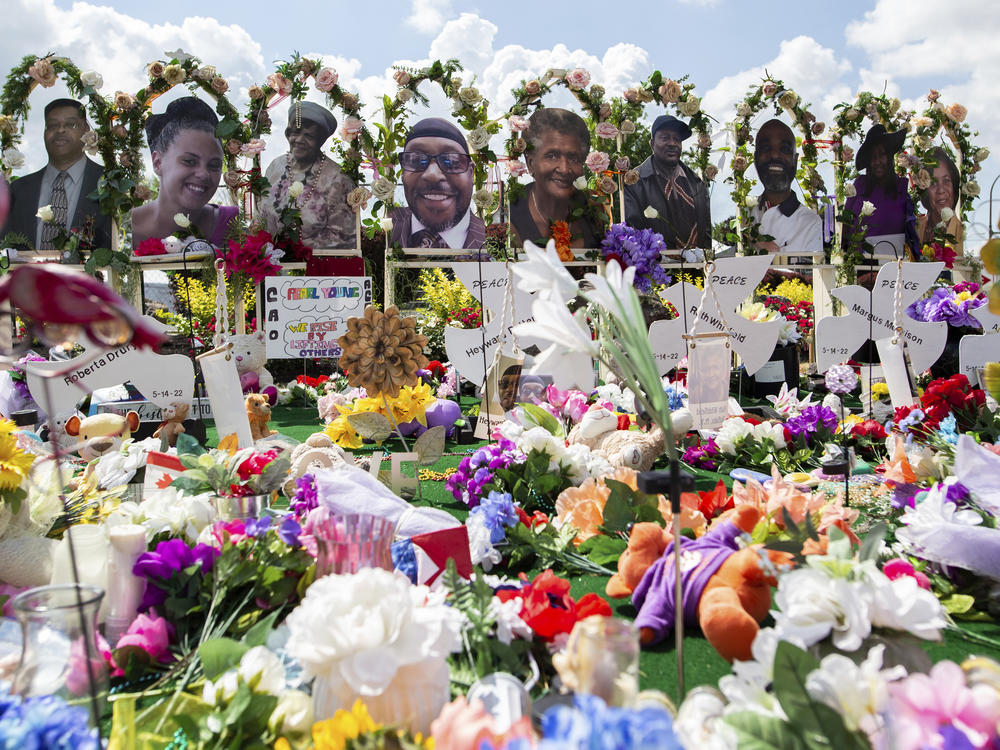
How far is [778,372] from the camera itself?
6.04 meters

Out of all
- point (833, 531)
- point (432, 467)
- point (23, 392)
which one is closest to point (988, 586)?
point (833, 531)

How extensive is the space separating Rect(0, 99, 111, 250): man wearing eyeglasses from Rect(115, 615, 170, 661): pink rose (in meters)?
6.65

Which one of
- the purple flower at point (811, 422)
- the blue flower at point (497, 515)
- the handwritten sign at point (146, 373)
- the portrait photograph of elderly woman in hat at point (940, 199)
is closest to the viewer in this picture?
the blue flower at point (497, 515)

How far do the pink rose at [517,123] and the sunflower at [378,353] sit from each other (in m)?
5.39

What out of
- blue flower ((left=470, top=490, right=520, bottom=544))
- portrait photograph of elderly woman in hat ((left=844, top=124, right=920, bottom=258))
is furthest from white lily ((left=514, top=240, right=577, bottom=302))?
portrait photograph of elderly woman in hat ((left=844, top=124, right=920, bottom=258))

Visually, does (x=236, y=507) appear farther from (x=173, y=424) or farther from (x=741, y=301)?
(x=741, y=301)

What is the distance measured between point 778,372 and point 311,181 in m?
4.74

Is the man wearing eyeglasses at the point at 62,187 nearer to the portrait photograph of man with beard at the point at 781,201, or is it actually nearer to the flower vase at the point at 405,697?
the portrait photograph of man with beard at the point at 781,201

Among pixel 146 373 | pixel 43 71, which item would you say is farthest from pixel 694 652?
pixel 43 71

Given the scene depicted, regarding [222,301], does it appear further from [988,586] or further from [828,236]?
[828,236]

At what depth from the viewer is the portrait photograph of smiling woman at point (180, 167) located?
7078 mm

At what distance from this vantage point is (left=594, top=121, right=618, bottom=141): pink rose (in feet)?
26.0

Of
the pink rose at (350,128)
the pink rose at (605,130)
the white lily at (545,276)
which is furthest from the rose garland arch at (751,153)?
the white lily at (545,276)

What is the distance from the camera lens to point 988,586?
1.64 meters
